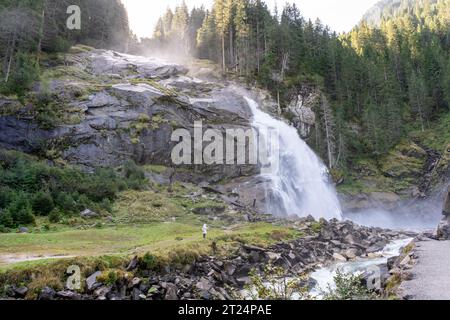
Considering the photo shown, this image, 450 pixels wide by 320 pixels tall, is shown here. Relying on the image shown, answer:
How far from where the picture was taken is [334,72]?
69688 millimetres

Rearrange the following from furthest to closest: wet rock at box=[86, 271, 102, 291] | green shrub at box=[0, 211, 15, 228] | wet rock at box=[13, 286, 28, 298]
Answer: green shrub at box=[0, 211, 15, 228] → wet rock at box=[86, 271, 102, 291] → wet rock at box=[13, 286, 28, 298]

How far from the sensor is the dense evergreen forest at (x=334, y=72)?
60.7 metres

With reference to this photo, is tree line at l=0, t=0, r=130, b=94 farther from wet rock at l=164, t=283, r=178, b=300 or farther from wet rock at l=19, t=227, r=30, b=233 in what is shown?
wet rock at l=164, t=283, r=178, b=300

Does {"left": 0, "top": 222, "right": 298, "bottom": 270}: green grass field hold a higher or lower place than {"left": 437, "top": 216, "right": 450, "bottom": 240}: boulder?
higher

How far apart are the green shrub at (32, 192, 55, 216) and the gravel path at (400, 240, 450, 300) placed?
899 inches

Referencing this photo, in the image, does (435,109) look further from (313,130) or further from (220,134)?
(220,134)

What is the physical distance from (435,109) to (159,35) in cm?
6350

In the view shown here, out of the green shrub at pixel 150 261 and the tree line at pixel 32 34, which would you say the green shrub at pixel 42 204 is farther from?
the tree line at pixel 32 34

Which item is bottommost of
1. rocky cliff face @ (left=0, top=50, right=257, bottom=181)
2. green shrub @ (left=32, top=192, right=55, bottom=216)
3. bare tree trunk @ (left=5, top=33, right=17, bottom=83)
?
green shrub @ (left=32, top=192, right=55, bottom=216)

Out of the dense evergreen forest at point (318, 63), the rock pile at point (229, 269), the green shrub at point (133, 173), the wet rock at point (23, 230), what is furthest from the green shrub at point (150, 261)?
the dense evergreen forest at point (318, 63)

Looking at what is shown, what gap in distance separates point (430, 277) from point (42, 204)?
23923mm

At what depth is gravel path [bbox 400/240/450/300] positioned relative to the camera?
1201 cm

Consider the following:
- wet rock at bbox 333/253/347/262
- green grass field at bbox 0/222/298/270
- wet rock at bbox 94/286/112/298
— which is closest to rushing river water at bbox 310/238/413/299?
wet rock at bbox 333/253/347/262

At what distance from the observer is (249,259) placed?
21.4 m
